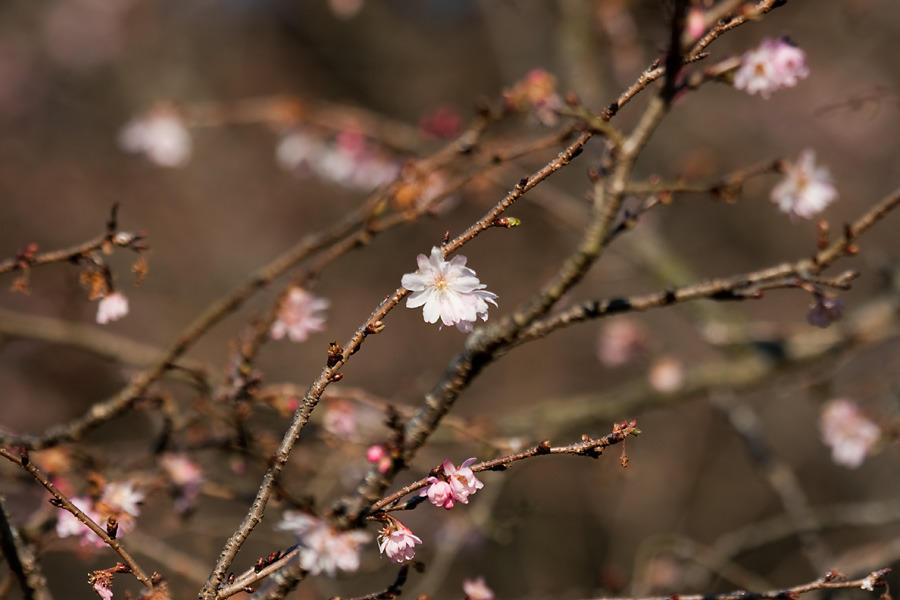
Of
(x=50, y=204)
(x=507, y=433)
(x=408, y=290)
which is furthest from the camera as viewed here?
(x=50, y=204)

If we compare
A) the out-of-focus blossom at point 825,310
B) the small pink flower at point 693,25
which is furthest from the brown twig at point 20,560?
the out-of-focus blossom at point 825,310

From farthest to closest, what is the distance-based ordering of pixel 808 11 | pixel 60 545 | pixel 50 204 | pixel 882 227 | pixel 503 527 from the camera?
pixel 50 204 → pixel 882 227 → pixel 808 11 → pixel 503 527 → pixel 60 545

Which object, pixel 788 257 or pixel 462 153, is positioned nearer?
pixel 462 153

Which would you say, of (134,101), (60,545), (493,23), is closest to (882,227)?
(493,23)

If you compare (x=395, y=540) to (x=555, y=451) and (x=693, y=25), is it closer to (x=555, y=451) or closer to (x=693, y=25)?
(x=555, y=451)

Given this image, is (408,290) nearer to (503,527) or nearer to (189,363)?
(189,363)

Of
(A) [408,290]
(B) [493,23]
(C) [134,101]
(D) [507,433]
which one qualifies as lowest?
(A) [408,290]

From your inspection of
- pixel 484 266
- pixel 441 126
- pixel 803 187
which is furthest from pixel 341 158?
pixel 484 266

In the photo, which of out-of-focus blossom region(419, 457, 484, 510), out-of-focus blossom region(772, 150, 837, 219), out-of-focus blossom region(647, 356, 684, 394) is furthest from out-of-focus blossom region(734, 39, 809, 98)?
out-of-focus blossom region(647, 356, 684, 394)
